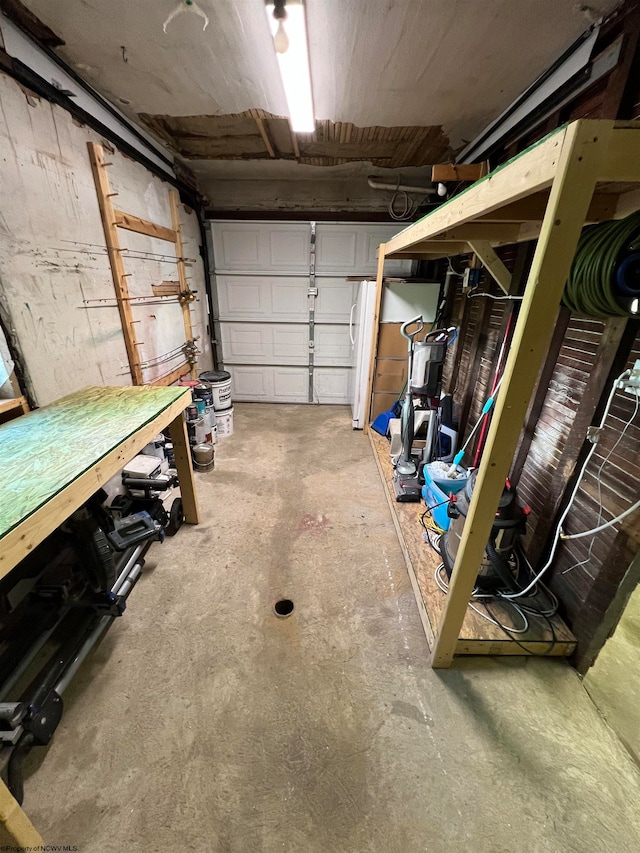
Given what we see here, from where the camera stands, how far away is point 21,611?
5.03ft

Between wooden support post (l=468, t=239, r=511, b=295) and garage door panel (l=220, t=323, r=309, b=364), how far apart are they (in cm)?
275

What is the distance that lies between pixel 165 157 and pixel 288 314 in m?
2.06

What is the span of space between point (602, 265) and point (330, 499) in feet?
7.13

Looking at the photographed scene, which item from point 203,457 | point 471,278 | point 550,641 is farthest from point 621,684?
point 203,457

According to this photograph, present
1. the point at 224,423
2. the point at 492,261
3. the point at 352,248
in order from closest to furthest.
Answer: the point at 492,261, the point at 224,423, the point at 352,248

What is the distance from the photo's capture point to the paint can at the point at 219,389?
12.2 ft

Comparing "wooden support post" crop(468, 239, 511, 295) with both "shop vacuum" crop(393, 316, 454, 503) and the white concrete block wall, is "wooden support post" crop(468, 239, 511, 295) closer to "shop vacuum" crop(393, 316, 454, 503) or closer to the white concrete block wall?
"shop vacuum" crop(393, 316, 454, 503)

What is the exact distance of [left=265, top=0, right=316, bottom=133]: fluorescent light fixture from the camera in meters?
1.42

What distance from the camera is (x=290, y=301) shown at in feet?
14.6

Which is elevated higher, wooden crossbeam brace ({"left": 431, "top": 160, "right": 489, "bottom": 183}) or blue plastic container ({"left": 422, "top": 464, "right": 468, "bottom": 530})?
wooden crossbeam brace ({"left": 431, "top": 160, "right": 489, "bottom": 183})

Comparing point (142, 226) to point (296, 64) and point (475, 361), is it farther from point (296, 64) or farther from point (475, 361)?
point (475, 361)

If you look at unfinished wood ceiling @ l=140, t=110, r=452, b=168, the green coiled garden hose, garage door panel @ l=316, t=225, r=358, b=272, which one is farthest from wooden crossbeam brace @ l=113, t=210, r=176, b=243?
the green coiled garden hose

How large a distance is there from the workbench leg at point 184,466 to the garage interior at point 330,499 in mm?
28

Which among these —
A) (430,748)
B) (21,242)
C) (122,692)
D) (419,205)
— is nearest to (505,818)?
(430,748)
